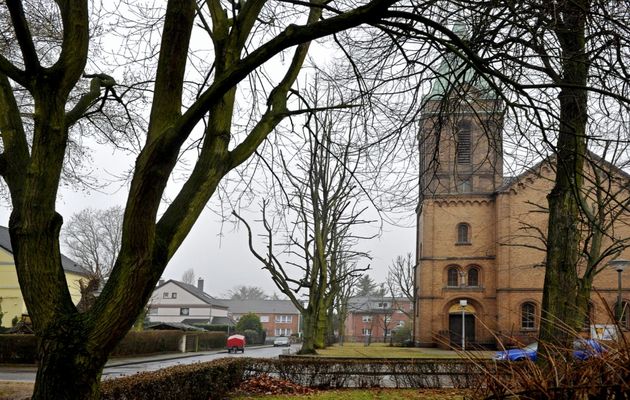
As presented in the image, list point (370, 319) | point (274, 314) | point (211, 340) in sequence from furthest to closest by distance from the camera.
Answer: point (274, 314) → point (370, 319) → point (211, 340)

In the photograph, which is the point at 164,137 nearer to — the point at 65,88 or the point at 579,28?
the point at 65,88

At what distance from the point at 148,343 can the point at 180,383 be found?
28.3 metres

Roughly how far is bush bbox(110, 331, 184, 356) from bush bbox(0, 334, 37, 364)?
483 centimetres

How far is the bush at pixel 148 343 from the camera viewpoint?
32.7 m

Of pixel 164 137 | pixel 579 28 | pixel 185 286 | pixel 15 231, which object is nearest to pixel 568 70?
pixel 579 28

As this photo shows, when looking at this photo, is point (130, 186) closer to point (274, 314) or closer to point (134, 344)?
point (134, 344)

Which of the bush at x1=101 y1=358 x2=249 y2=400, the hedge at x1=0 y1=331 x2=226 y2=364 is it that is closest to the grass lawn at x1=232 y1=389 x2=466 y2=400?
the bush at x1=101 y1=358 x2=249 y2=400

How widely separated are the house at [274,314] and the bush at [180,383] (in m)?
100

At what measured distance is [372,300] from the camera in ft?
338

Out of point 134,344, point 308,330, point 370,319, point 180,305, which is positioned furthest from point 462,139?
point 370,319

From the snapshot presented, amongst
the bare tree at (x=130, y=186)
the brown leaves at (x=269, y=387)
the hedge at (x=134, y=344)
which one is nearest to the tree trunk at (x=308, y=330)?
the hedge at (x=134, y=344)

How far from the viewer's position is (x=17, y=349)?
25.7m

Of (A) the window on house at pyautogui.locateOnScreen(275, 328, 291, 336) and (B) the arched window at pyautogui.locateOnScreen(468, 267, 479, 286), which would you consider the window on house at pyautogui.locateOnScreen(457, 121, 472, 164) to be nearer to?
(B) the arched window at pyautogui.locateOnScreen(468, 267, 479, 286)

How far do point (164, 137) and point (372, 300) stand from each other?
100m
